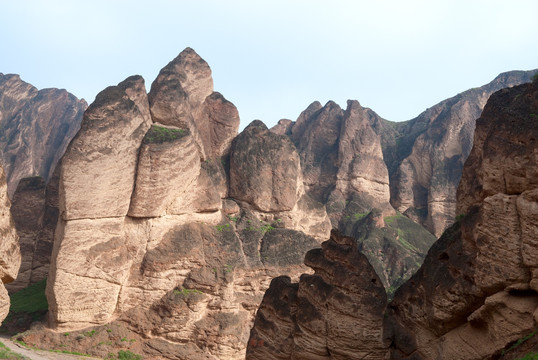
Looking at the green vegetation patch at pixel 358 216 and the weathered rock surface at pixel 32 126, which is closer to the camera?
the green vegetation patch at pixel 358 216

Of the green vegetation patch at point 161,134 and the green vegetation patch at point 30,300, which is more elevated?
the green vegetation patch at point 161,134

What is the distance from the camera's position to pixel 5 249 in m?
13.6

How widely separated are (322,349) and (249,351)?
3258mm

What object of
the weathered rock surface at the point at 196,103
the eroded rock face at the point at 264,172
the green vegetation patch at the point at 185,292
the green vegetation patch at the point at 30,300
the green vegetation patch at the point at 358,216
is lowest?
the green vegetation patch at the point at 30,300

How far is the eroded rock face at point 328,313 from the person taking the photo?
12711mm

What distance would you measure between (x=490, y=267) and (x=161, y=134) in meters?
25.3

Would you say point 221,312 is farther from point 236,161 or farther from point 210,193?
point 236,161

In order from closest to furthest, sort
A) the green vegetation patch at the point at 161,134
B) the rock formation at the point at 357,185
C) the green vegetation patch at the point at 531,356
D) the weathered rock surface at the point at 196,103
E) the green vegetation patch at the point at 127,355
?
the green vegetation patch at the point at 531,356 → the green vegetation patch at the point at 127,355 → the green vegetation patch at the point at 161,134 → the weathered rock surface at the point at 196,103 → the rock formation at the point at 357,185

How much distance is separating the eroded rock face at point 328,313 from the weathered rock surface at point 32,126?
58.4m

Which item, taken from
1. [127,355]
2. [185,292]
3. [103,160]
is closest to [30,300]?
[127,355]

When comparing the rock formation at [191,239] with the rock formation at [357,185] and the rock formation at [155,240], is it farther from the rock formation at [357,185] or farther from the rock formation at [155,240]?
the rock formation at [357,185]

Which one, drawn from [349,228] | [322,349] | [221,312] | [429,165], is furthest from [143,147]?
[429,165]

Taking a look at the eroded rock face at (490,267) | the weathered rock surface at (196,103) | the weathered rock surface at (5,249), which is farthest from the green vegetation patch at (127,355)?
the eroded rock face at (490,267)

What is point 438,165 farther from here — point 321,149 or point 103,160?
point 103,160
